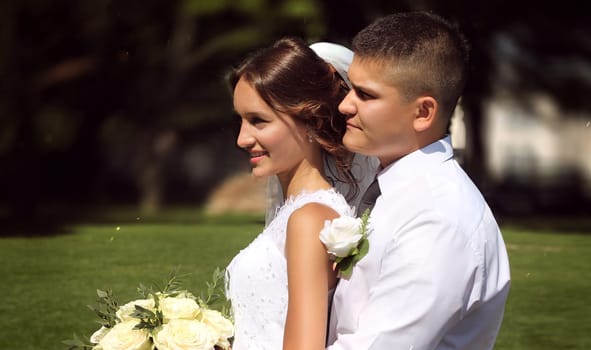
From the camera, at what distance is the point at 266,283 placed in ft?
9.76

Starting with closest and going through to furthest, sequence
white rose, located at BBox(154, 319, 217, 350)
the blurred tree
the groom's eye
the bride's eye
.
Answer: the groom's eye → white rose, located at BBox(154, 319, 217, 350) → the bride's eye → the blurred tree

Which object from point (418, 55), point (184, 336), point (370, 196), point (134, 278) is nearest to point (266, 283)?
point (184, 336)

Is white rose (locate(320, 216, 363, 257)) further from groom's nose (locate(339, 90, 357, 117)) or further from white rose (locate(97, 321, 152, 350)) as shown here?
white rose (locate(97, 321, 152, 350))

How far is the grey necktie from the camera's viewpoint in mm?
2887

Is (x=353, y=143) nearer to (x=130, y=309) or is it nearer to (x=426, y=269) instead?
(x=426, y=269)

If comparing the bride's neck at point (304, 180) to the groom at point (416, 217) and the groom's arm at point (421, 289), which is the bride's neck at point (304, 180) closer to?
the groom at point (416, 217)

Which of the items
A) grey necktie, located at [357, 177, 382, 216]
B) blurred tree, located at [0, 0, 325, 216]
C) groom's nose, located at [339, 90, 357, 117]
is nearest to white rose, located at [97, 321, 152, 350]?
grey necktie, located at [357, 177, 382, 216]

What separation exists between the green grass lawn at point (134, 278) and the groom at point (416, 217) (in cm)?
139

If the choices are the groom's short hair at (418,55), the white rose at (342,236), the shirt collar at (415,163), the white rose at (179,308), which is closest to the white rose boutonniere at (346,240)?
the white rose at (342,236)

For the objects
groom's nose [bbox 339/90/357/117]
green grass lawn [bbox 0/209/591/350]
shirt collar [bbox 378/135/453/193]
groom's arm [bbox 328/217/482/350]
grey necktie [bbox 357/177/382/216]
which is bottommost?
green grass lawn [bbox 0/209/591/350]

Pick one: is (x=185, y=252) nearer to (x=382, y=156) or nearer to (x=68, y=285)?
(x=68, y=285)

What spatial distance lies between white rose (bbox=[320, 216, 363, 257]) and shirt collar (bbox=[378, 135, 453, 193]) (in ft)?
0.55

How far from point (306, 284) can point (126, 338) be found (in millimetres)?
621

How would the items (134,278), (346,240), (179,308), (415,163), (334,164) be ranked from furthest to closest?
(134,278)
(334,164)
(179,308)
(415,163)
(346,240)
